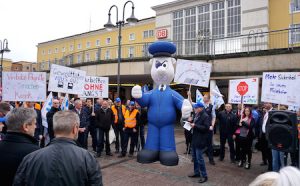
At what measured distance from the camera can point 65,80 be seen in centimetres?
796

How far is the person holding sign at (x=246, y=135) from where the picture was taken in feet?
27.4

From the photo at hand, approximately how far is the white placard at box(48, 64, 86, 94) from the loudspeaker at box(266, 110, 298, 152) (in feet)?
18.1

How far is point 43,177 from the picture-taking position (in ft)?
7.97

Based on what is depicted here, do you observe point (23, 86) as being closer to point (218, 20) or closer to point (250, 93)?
point (250, 93)

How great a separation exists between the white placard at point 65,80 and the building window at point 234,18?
1662cm

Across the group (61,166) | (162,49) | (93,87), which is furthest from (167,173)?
(61,166)

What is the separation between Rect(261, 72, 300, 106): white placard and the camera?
6469 millimetres

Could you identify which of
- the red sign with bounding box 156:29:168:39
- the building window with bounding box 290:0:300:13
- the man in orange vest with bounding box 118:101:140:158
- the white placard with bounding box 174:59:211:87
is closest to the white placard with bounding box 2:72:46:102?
the man in orange vest with bounding box 118:101:140:158

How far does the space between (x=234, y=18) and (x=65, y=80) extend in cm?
1760

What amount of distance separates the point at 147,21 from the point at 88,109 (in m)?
28.9

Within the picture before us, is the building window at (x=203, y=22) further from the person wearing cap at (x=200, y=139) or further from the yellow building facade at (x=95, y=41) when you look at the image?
the person wearing cap at (x=200, y=139)

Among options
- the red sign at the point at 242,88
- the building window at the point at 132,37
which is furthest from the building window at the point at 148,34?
the red sign at the point at 242,88

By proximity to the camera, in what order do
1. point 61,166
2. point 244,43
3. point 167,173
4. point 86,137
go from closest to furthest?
point 61,166 → point 167,173 → point 86,137 → point 244,43

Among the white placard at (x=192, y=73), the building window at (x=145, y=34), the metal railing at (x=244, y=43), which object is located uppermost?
the building window at (x=145, y=34)
